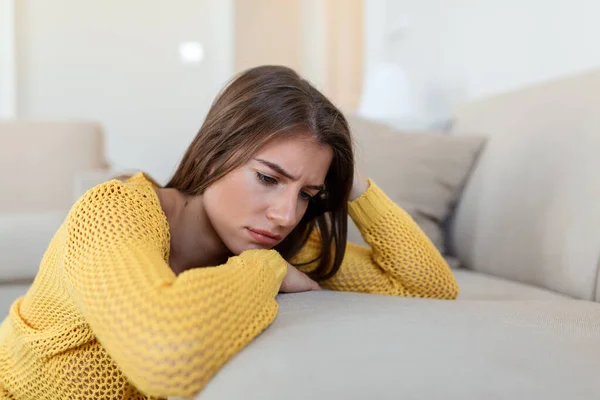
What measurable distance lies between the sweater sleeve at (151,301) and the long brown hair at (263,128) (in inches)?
9.7

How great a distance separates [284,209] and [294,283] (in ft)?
0.41

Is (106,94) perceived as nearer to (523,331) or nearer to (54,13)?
(54,13)

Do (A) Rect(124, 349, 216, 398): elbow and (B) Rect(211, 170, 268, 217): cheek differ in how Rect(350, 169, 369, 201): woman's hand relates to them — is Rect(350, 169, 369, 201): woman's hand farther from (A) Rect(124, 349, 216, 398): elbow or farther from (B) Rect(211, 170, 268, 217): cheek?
(A) Rect(124, 349, 216, 398): elbow

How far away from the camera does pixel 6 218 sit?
168cm

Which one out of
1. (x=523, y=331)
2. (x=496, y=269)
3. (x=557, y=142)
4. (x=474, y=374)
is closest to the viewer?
(x=474, y=374)

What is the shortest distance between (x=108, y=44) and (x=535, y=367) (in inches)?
157

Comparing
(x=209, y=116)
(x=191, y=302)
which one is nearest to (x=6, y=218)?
(x=209, y=116)

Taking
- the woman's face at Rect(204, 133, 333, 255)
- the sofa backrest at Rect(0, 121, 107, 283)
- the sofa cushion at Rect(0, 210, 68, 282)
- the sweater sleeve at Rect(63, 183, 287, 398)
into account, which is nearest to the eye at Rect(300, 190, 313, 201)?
the woman's face at Rect(204, 133, 333, 255)

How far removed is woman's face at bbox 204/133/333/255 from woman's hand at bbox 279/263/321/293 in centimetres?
6

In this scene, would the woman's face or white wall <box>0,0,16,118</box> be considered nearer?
the woman's face

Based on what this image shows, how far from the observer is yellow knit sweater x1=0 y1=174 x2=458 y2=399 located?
67 cm

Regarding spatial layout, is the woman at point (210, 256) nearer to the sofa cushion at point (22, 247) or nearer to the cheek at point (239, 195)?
the cheek at point (239, 195)

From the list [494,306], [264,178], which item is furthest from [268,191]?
[494,306]

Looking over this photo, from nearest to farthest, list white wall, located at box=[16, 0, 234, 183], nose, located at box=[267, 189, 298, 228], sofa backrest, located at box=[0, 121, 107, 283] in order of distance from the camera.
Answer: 1. nose, located at box=[267, 189, 298, 228]
2. sofa backrest, located at box=[0, 121, 107, 283]
3. white wall, located at box=[16, 0, 234, 183]
